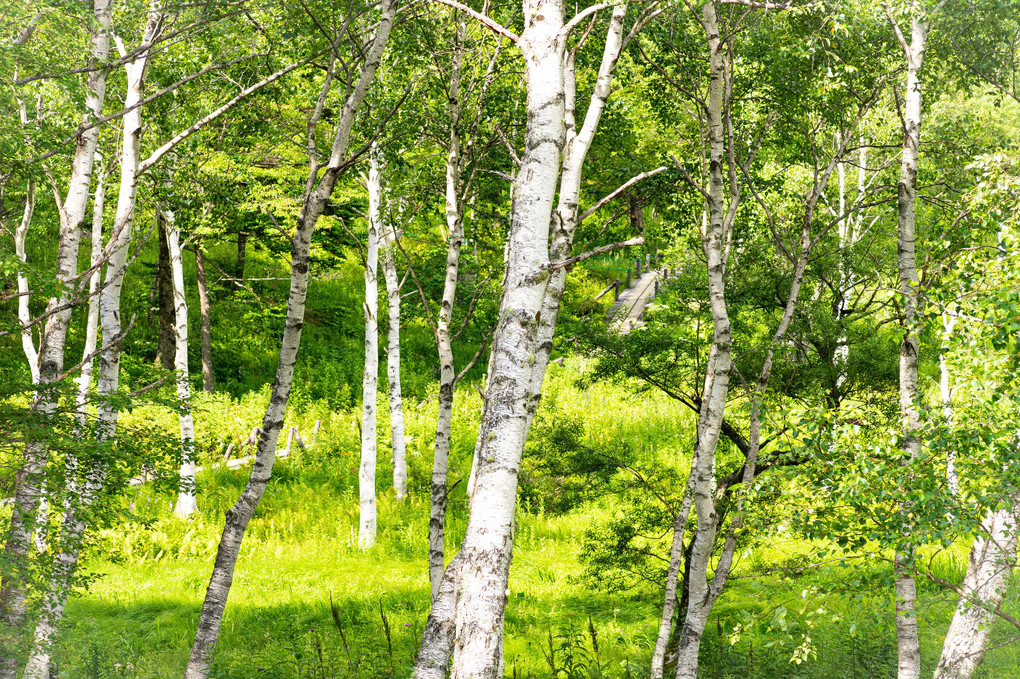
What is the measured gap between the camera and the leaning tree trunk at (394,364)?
1395 cm

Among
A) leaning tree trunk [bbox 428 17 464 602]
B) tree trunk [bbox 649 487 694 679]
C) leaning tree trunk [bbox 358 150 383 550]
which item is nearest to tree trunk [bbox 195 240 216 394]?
leaning tree trunk [bbox 358 150 383 550]

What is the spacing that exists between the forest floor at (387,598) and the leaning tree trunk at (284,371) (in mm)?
1188

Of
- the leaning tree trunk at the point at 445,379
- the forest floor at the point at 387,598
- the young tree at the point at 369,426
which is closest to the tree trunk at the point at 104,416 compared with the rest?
the forest floor at the point at 387,598

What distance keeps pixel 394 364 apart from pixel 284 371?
25.5ft

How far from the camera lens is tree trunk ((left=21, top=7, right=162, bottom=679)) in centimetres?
680

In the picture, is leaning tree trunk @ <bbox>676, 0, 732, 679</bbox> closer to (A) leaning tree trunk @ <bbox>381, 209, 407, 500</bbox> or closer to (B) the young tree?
(A) leaning tree trunk @ <bbox>381, 209, 407, 500</bbox>

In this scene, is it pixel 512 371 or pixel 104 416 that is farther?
pixel 104 416

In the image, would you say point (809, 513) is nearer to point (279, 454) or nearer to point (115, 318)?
point (115, 318)

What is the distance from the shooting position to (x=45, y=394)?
21.6 ft

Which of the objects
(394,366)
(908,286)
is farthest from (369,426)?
(908,286)

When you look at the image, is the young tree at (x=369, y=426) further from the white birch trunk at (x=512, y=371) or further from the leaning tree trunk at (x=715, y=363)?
the white birch trunk at (x=512, y=371)

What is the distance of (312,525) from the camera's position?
14.9 metres

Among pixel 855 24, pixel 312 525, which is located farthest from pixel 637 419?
pixel 855 24

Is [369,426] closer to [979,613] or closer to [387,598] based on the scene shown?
[387,598]
